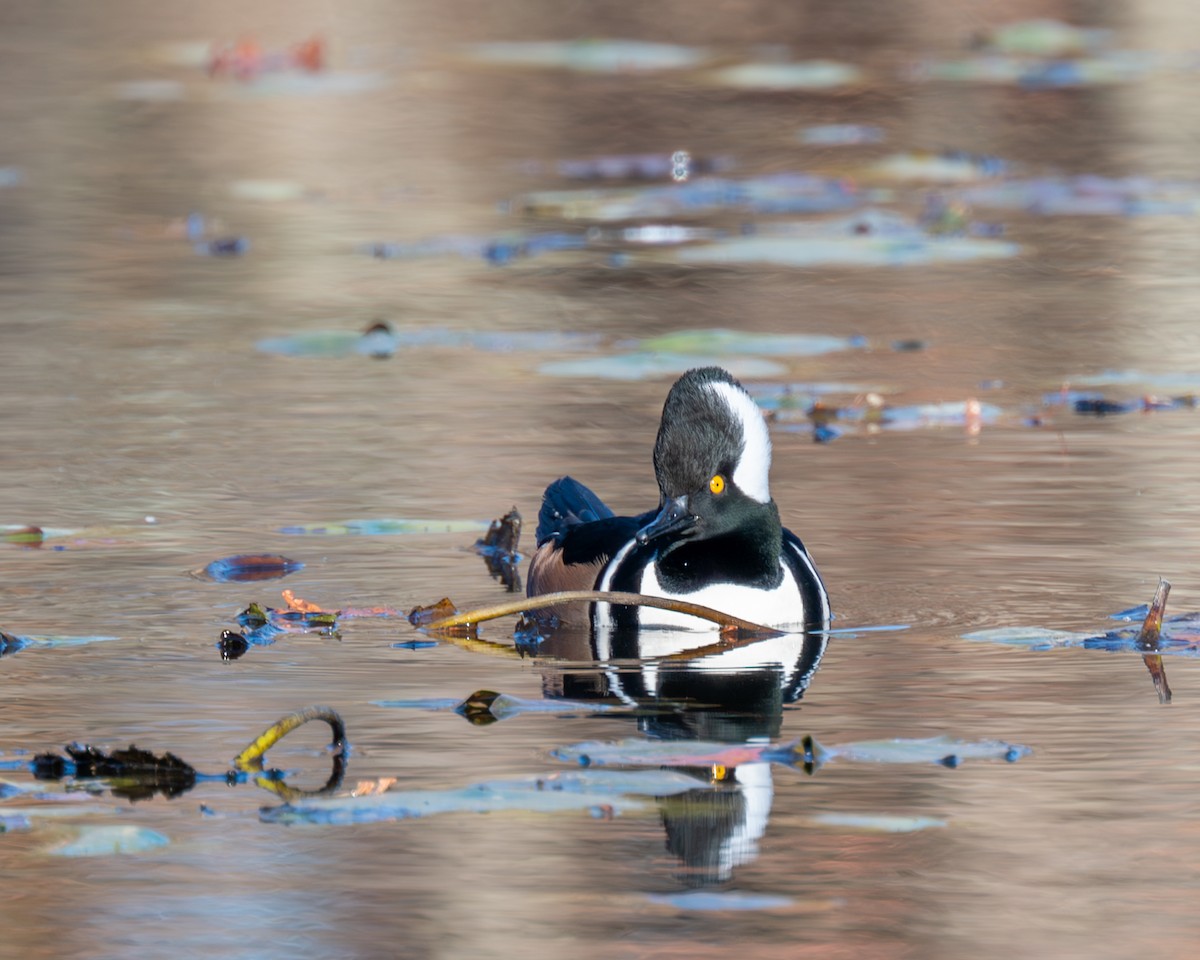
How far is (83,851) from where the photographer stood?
529cm

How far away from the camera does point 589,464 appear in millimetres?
9633

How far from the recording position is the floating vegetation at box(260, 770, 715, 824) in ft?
18.0

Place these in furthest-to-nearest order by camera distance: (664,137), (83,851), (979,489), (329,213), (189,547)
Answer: (664,137) < (329,213) < (979,489) < (189,547) < (83,851)

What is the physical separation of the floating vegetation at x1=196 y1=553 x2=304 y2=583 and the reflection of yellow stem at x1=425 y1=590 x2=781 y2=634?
86 centimetres

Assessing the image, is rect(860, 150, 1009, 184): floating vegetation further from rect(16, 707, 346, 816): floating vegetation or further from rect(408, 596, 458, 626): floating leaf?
rect(16, 707, 346, 816): floating vegetation

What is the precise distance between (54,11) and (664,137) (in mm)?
10036

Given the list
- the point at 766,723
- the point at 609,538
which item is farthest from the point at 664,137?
the point at 766,723

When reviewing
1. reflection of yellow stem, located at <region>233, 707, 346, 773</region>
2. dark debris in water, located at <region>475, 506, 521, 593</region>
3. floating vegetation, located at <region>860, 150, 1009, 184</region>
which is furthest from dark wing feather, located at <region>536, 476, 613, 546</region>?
floating vegetation, located at <region>860, 150, 1009, 184</region>

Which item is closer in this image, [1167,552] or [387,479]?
[1167,552]

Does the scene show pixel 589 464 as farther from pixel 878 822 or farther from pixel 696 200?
pixel 696 200

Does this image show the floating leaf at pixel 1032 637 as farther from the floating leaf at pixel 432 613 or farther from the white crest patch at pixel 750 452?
the floating leaf at pixel 432 613

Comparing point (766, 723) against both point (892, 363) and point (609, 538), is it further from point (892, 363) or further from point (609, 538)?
point (892, 363)

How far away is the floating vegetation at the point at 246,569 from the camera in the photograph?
8.12 meters

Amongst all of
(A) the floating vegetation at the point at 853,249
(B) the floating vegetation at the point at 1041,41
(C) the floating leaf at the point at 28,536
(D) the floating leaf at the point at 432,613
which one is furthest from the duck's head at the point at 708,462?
(B) the floating vegetation at the point at 1041,41
